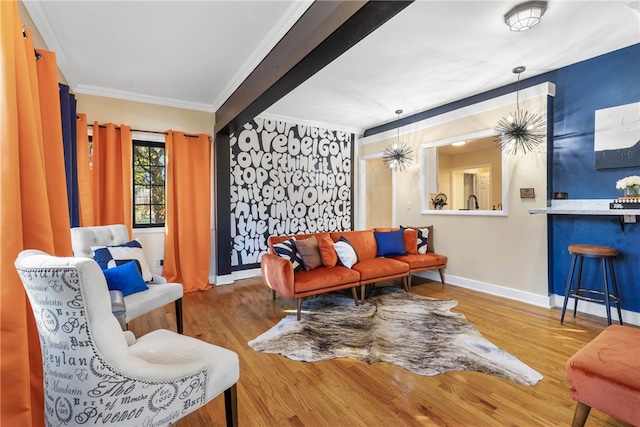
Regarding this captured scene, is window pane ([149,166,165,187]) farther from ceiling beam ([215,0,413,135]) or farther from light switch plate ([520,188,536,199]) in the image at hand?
light switch plate ([520,188,536,199])

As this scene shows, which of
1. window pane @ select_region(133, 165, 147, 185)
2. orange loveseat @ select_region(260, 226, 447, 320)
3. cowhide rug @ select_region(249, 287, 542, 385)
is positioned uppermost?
window pane @ select_region(133, 165, 147, 185)

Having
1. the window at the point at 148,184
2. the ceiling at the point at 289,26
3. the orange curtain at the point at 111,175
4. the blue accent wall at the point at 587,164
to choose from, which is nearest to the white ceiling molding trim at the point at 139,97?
the ceiling at the point at 289,26

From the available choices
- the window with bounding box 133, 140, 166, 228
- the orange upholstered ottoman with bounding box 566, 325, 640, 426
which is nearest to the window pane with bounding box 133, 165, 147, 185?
the window with bounding box 133, 140, 166, 228

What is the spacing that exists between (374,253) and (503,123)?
2.34 m

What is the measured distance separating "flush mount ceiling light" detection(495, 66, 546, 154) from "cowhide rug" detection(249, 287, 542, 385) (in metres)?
2.08

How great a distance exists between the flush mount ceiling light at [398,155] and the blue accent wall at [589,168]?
2.02 m

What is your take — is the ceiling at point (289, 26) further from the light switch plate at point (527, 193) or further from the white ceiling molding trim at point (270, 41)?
the light switch plate at point (527, 193)

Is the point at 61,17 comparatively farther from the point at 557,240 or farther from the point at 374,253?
the point at 557,240

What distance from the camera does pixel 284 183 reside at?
5.18 m

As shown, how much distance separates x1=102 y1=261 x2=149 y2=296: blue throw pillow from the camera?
2324 mm

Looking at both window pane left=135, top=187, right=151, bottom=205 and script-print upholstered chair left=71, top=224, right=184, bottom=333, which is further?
window pane left=135, top=187, right=151, bottom=205

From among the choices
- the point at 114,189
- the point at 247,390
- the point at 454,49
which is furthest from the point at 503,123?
the point at 114,189

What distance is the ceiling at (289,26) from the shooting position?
231cm

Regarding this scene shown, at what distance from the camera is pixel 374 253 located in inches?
166
